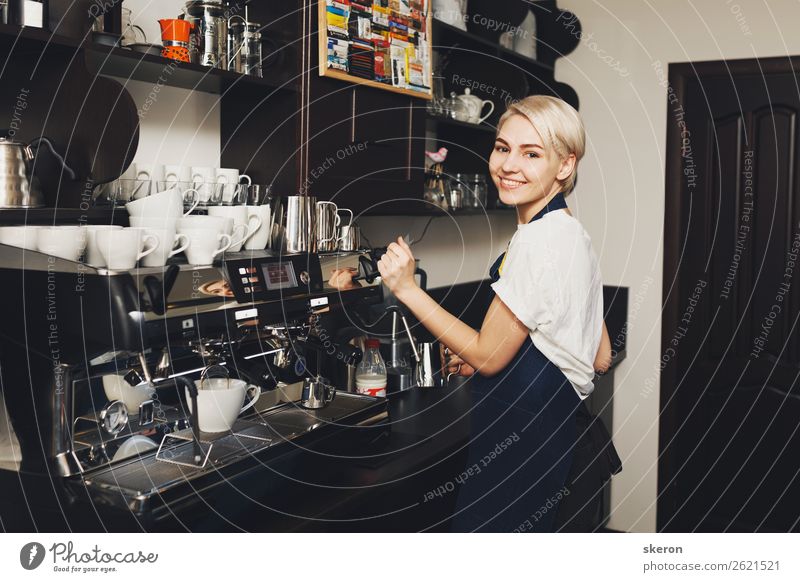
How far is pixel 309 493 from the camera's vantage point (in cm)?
142

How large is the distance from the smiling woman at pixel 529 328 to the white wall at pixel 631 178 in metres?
1.80

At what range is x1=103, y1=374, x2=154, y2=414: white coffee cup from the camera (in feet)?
4.33

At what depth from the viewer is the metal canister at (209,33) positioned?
157 cm

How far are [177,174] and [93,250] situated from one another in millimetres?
419

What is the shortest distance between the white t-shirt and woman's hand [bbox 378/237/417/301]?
16cm

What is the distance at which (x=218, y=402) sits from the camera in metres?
1.42

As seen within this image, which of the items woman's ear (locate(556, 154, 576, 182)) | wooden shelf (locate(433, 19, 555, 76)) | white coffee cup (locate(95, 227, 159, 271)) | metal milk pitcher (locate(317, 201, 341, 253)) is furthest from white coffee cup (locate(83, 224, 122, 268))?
wooden shelf (locate(433, 19, 555, 76))

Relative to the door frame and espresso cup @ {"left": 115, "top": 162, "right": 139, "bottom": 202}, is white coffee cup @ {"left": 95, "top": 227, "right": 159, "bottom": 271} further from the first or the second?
the door frame

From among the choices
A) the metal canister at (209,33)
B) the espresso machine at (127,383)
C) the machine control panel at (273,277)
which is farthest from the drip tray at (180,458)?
the metal canister at (209,33)

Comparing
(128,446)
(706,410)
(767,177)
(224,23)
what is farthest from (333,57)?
(706,410)

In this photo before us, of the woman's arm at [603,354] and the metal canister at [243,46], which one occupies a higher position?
the metal canister at [243,46]

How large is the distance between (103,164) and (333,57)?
2.19 feet

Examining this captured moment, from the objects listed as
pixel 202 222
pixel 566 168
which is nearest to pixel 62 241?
pixel 202 222
